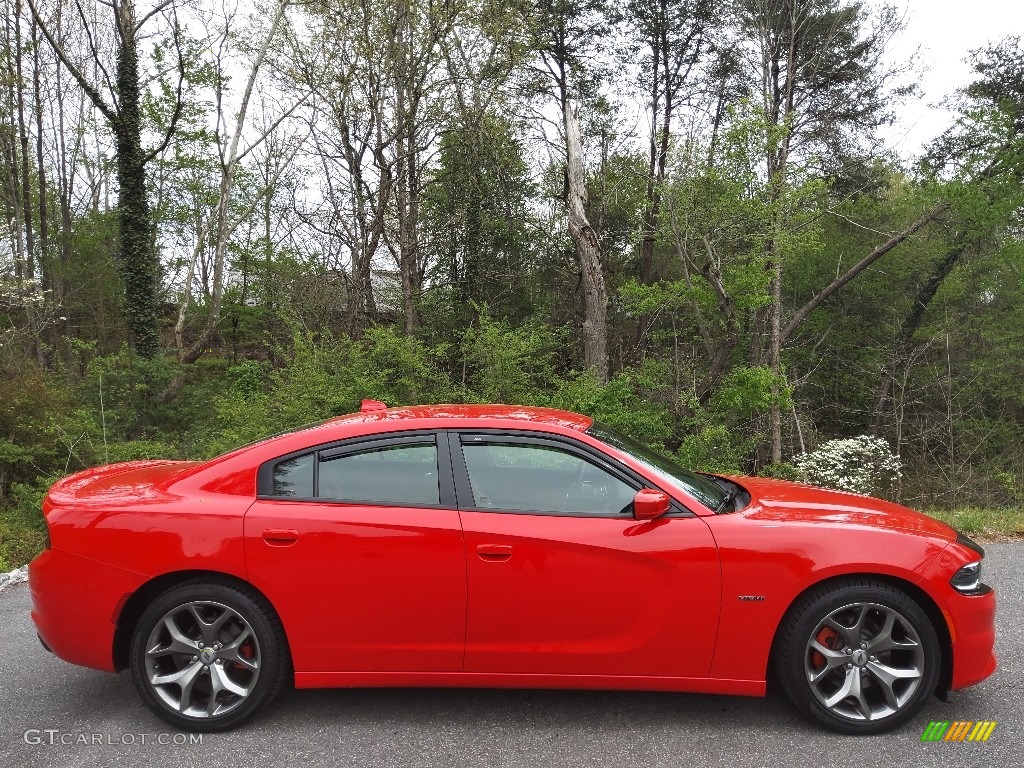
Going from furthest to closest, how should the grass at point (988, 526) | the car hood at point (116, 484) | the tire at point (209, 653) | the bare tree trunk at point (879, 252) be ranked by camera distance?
the bare tree trunk at point (879, 252), the grass at point (988, 526), the car hood at point (116, 484), the tire at point (209, 653)

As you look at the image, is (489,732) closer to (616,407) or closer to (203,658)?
(203,658)

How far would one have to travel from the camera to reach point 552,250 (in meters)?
22.3

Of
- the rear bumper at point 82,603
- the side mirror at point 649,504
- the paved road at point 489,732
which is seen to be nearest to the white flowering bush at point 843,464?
the paved road at point 489,732

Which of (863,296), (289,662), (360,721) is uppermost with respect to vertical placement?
(863,296)

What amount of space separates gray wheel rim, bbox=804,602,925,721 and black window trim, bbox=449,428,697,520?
0.81 m

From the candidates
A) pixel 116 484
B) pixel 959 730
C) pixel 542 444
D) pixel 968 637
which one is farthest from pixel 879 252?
pixel 116 484

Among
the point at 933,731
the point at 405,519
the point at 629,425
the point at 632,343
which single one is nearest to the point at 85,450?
the point at 629,425

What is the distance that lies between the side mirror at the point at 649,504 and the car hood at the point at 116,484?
2.26 metres

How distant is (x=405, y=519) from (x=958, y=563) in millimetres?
2509

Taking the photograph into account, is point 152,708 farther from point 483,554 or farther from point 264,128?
point 264,128

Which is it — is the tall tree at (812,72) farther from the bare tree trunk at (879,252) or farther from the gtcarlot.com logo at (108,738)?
the gtcarlot.com logo at (108,738)

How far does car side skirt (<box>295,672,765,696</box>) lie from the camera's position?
3.00m

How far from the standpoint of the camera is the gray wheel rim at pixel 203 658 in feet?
10.00

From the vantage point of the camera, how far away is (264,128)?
23.1 meters
